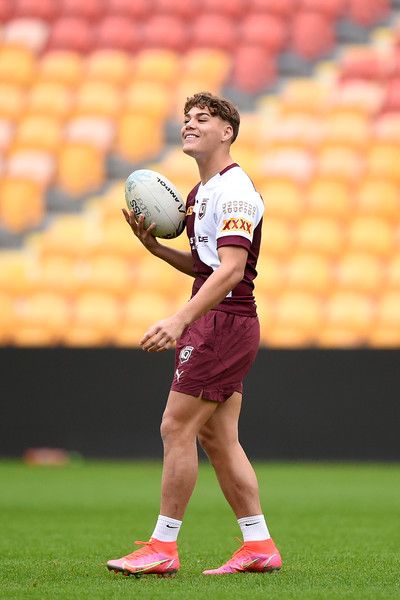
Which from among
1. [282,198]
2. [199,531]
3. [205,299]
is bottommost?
[199,531]

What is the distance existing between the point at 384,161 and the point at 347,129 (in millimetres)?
601

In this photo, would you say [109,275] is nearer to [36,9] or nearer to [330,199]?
[330,199]

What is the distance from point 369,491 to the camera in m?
8.27

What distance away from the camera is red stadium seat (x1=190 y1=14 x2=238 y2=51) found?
13906mm

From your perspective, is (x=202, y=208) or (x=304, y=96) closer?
(x=202, y=208)

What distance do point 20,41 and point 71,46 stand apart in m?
0.58

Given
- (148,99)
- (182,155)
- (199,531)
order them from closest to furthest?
(199,531), (182,155), (148,99)

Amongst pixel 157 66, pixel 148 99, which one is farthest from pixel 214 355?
pixel 157 66

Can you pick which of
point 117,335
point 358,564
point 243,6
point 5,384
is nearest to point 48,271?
point 117,335

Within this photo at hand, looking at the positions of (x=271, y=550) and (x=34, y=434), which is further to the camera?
(x=34, y=434)

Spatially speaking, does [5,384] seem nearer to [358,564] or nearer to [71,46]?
[71,46]

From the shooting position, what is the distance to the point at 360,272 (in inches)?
467

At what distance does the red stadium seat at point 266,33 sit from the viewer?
1386 centimetres

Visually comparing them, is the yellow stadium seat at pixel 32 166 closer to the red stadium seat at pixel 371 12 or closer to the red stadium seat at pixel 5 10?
the red stadium seat at pixel 5 10
